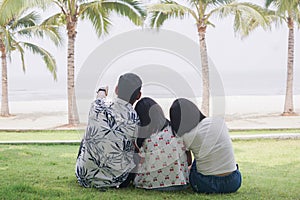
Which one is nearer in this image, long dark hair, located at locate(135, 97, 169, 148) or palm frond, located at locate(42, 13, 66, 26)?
long dark hair, located at locate(135, 97, 169, 148)

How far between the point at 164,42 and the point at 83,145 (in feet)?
5.47

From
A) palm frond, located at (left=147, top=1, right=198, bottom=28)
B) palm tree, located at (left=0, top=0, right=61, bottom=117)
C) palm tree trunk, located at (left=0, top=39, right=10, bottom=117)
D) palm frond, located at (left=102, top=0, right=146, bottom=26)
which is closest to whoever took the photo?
palm frond, located at (left=102, top=0, right=146, bottom=26)

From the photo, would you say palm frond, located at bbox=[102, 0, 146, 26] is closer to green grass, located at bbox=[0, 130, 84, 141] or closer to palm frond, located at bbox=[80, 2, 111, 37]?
palm frond, located at bbox=[80, 2, 111, 37]

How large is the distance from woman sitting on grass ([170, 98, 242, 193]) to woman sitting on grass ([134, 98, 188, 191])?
9 centimetres

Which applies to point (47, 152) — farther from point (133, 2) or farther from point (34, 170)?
point (133, 2)

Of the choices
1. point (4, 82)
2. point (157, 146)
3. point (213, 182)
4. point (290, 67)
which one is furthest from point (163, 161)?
point (4, 82)

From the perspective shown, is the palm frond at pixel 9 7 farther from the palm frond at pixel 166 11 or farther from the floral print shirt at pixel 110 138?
the floral print shirt at pixel 110 138

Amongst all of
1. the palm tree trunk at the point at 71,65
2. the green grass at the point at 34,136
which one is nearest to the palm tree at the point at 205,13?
the palm tree trunk at the point at 71,65

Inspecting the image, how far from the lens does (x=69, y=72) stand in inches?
620

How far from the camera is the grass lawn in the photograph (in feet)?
11.9

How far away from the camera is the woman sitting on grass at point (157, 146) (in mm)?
3646

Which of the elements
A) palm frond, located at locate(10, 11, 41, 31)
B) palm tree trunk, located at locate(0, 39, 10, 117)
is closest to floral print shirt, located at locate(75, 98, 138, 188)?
palm frond, located at locate(10, 11, 41, 31)

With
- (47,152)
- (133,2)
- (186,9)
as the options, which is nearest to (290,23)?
(186,9)

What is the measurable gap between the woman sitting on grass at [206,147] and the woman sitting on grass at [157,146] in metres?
→ 0.09
